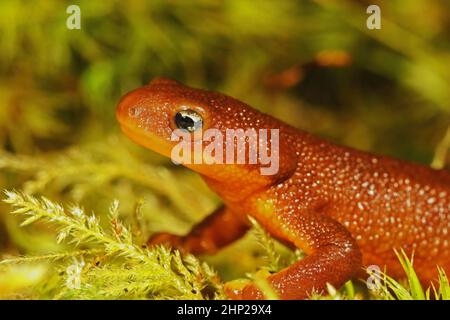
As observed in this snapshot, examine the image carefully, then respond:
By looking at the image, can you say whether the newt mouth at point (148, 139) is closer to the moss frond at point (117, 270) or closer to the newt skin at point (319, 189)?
the newt skin at point (319, 189)

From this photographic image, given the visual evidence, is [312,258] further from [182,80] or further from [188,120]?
[182,80]

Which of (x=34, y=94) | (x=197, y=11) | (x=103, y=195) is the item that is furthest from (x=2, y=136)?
(x=197, y=11)

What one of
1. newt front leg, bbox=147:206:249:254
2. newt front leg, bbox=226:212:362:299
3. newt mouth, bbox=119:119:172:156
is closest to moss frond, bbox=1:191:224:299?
newt front leg, bbox=226:212:362:299

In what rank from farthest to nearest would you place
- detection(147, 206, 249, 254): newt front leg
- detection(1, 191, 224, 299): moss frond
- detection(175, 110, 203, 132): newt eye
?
detection(147, 206, 249, 254): newt front leg < detection(175, 110, 203, 132): newt eye < detection(1, 191, 224, 299): moss frond

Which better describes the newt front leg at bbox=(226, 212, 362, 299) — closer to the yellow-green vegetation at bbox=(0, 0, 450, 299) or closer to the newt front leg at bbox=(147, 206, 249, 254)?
the yellow-green vegetation at bbox=(0, 0, 450, 299)

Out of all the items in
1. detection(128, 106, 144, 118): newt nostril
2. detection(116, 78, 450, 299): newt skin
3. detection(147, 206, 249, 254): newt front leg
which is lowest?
detection(147, 206, 249, 254): newt front leg
